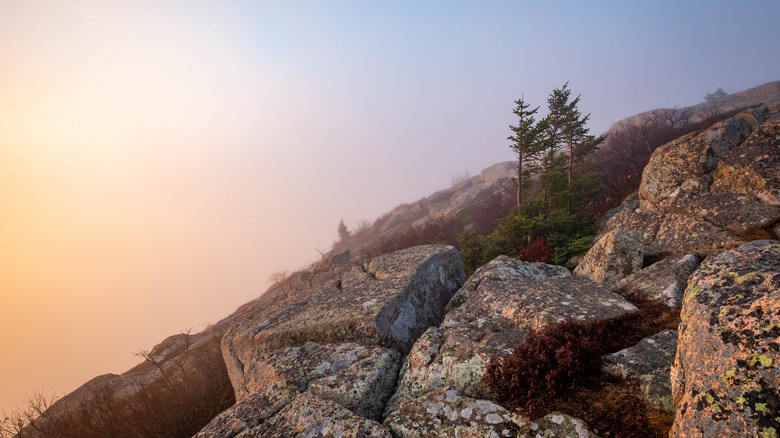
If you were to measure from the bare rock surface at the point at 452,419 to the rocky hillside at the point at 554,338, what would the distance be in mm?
16

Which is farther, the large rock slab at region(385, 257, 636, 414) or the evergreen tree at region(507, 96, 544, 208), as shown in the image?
the evergreen tree at region(507, 96, 544, 208)

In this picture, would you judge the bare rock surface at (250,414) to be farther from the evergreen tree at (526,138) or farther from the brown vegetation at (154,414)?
the evergreen tree at (526,138)

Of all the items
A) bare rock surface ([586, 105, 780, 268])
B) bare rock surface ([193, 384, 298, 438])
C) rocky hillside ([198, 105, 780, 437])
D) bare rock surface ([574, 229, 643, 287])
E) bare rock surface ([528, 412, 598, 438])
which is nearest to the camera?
rocky hillside ([198, 105, 780, 437])

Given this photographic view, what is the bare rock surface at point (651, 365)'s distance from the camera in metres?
3.20

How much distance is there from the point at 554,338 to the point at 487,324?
4.39 feet

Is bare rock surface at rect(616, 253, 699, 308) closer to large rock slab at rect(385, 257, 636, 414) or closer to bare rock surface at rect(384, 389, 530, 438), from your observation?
large rock slab at rect(385, 257, 636, 414)

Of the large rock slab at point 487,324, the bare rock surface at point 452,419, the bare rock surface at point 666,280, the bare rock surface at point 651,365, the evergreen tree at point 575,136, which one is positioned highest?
the evergreen tree at point 575,136

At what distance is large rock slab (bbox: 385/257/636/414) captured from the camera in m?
4.39

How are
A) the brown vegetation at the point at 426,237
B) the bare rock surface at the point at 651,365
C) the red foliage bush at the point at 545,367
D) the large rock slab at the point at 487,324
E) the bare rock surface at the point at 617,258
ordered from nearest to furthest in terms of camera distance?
the bare rock surface at the point at 651,365 → the red foliage bush at the point at 545,367 → the large rock slab at the point at 487,324 → the bare rock surface at the point at 617,258 → the brown vegetation at the point at 426,237

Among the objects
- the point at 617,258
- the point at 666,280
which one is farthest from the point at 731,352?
the point at 617,258

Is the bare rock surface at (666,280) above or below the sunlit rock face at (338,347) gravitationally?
below

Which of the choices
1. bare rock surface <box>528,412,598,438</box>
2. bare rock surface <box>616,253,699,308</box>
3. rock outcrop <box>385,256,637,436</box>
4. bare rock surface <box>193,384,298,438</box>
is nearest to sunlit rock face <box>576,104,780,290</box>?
bare rock surface <box>616,253,699,308</box>

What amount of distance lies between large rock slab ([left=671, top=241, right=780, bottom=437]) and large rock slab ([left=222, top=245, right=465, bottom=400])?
169 inches

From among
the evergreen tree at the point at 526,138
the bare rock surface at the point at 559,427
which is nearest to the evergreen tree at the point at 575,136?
the evergreen tree at the point at 526,138
